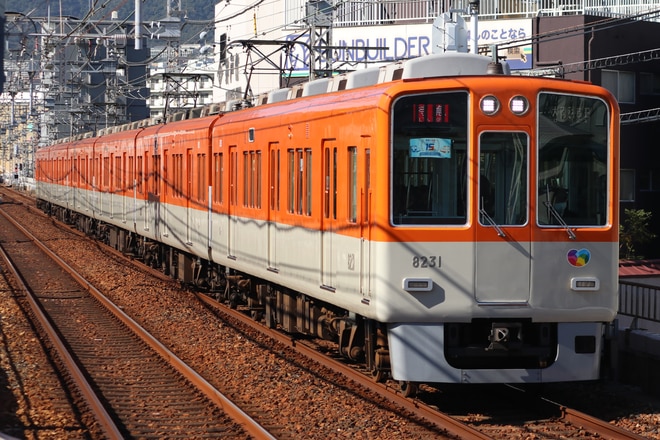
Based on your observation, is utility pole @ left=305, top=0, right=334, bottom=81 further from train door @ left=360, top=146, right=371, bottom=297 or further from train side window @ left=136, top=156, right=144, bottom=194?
train door @ left=360, top=146, right=371, bottom=297

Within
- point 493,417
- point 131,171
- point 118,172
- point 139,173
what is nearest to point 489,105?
point 493,417

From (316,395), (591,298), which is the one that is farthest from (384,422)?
(591,298)

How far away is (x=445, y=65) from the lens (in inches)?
366

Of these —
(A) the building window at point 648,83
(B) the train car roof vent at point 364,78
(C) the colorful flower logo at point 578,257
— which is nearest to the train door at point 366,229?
(B) the train car roof vent at point 364,78

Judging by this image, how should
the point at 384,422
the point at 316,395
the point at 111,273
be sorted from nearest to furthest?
1. the point at 384,422
2. the point at 316,395
3. the point at 111,273

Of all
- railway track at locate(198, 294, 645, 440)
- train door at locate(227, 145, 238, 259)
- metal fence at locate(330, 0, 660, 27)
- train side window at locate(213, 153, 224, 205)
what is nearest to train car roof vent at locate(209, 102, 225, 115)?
train side window at locate(213, 153, 224, 205)

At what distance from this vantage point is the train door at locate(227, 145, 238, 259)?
14258mm

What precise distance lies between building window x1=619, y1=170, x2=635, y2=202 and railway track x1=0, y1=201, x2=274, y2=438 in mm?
15700

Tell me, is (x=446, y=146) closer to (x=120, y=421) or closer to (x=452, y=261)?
(x=452, y=261)

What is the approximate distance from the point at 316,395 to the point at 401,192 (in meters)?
1.96

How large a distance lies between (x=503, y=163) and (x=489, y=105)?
0.45 metres

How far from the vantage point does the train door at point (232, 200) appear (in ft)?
46.8

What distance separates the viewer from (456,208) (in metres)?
8.61

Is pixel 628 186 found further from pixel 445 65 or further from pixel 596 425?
pixel 596 425
